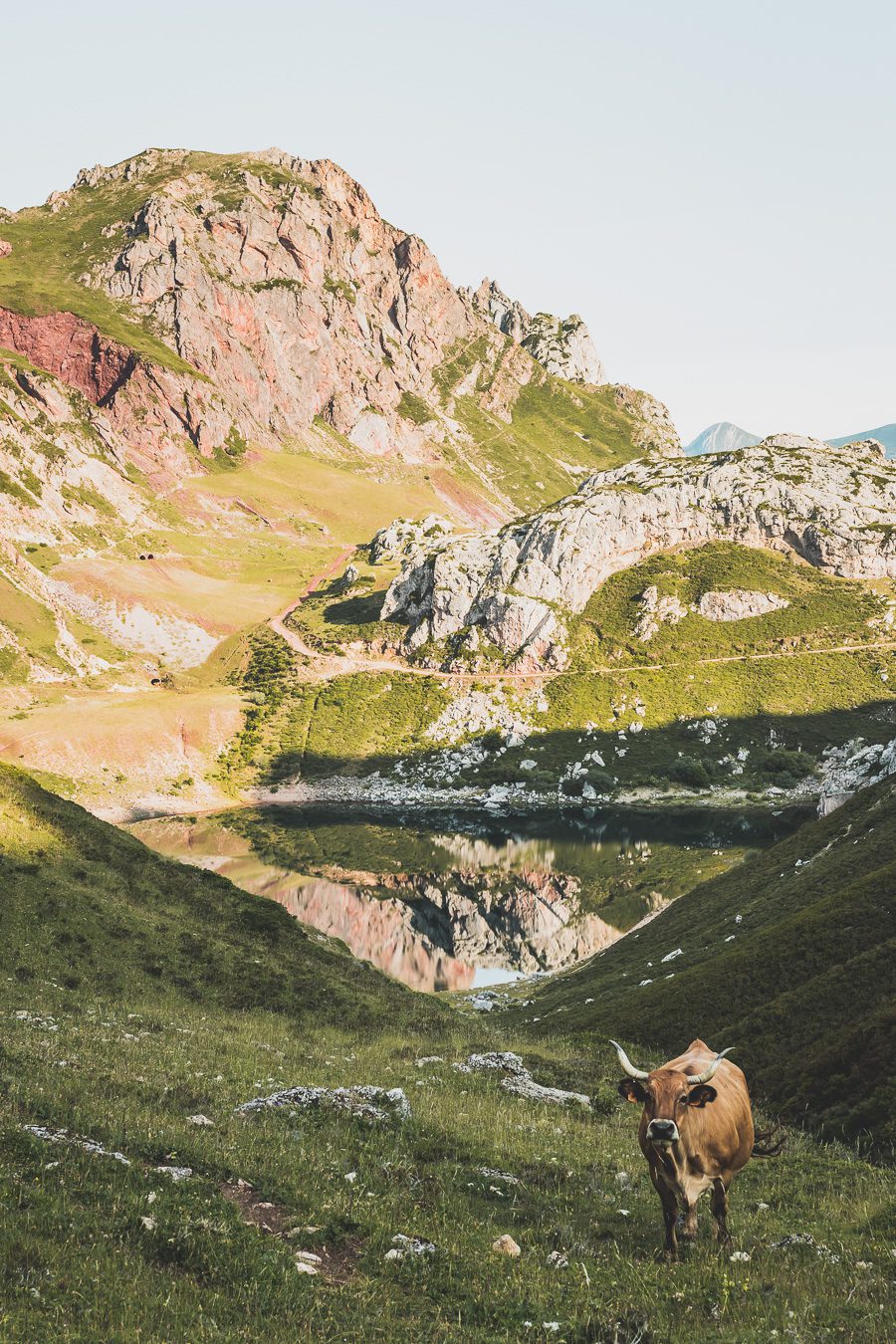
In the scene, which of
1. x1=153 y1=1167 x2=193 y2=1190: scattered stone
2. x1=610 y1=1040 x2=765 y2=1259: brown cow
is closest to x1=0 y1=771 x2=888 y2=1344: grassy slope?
x1=153 y1=1167 x2=193 y2=1190: scattered stone

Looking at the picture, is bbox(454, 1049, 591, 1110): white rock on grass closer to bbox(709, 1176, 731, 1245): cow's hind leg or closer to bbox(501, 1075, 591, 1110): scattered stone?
bbox(501, 1075, 591, 1110): scattered stone

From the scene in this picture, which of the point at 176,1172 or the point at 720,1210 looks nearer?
the point at 720,1210

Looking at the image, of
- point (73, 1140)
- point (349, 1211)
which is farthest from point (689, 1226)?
point (73, 1140)

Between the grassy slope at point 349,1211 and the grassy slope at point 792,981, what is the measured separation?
4624mm

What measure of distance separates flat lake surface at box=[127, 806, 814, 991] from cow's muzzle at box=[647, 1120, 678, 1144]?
66.6 metres

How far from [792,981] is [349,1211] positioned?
2849 cm

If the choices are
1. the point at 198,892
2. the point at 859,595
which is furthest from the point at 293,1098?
the point at 859,595

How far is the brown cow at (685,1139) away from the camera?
41.5 ft

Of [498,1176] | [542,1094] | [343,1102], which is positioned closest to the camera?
[498,1176]

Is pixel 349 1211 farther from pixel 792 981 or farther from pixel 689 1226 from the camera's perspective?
pixel 792 981

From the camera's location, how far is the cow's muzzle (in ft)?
40.7

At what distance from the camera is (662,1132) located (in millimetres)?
12430

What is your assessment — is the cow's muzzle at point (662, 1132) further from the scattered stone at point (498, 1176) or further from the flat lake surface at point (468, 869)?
the flat lake surface at point (468, 869)

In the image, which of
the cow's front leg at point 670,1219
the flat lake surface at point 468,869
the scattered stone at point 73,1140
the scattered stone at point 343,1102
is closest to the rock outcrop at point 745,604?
the flat lake surface at point 468,869
